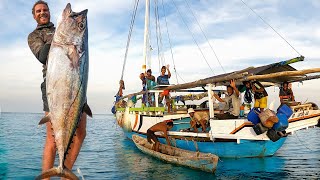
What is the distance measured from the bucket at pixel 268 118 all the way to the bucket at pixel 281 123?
0.26 m

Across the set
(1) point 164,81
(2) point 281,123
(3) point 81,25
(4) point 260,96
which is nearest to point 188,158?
(2) point 281,123

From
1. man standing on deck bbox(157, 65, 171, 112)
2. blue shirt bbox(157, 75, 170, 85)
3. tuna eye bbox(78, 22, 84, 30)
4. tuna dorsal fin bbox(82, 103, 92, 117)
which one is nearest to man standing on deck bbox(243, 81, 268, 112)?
man standing on deck bbox(157, 65, 171, 112)

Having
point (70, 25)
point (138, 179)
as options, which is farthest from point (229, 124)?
point (70, 25)

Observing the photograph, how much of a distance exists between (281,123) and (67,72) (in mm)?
9614

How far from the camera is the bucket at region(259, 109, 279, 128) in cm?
1076

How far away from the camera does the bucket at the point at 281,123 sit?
36.1 ft

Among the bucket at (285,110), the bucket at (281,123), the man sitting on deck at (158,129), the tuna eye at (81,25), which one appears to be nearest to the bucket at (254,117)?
the bucket at (281,123)

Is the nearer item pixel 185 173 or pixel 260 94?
pixel 185 173

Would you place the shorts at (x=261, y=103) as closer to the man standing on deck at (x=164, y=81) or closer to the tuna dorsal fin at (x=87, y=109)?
the man standing on deck at (x=164, y=81)

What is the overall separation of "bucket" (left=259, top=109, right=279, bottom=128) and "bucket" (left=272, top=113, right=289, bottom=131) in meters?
0.26

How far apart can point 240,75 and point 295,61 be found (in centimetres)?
224

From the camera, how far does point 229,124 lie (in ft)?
39.7

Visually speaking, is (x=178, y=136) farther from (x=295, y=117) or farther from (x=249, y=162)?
(x=295, y=117)

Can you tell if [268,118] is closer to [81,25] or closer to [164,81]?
[164,81]
